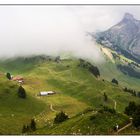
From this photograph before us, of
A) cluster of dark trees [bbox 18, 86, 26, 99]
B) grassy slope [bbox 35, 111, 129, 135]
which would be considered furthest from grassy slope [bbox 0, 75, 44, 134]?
grassy slope [bbox 35, 111, 129, 135]

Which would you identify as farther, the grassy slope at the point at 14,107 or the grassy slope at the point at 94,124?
the grassy slope at the point at 14,107

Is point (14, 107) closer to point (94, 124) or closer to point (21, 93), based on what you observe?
point (21, 93)

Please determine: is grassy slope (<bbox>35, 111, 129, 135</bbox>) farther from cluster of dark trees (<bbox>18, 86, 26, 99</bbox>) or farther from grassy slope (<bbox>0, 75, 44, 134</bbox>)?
cluster of dark trees (<bbox>18, 86, 26, 99</bbox>)

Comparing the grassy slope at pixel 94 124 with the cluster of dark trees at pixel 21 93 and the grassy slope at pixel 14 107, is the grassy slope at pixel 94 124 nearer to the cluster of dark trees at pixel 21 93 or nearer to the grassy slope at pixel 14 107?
the grassy slope at pixel 14 107

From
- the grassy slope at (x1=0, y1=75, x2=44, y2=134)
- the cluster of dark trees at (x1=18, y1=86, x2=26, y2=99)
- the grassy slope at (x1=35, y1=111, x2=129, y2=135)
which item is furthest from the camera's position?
the cluster of dark trees at (x1=18, y1=86, x2=26, y2=99)

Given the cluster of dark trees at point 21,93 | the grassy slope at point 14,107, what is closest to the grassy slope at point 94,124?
the grassy slope at point 14,107

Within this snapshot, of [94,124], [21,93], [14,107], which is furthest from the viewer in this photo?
[21,93]

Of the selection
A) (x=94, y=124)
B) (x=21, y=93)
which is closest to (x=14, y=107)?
(x=21, y=93)

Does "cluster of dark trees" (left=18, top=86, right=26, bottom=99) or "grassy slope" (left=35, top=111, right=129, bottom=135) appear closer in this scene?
"grassy slope" (left=35, top=111, right=129, bottom=135)

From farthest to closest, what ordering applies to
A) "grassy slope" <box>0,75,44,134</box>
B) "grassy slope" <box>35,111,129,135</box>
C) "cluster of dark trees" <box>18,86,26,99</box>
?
"cluster of dark trees" <box>18,86,26,99</box>, "grassy slope" <box>0,75,44,134</box>, "grassy slope" <box>35,111,129,135</box>

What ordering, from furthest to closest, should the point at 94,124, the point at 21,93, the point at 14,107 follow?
the point at 21,93
the point at 14,107
the point at 94,124
